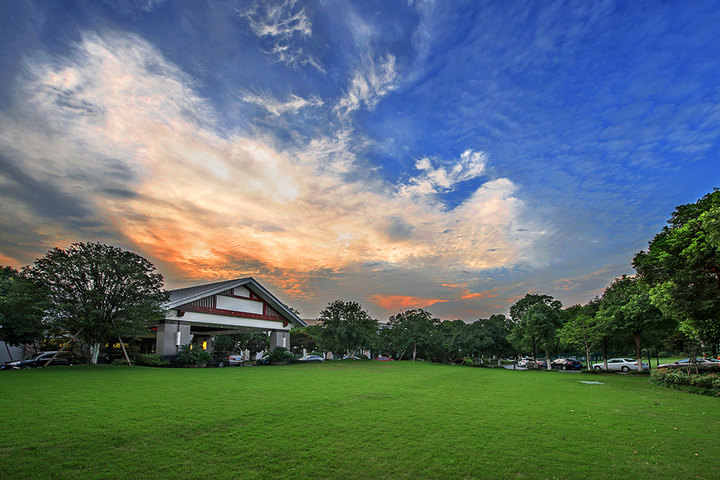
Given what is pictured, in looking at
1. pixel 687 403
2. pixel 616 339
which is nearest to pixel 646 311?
pixel 616 339

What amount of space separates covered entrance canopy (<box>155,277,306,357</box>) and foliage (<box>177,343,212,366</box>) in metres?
0.89

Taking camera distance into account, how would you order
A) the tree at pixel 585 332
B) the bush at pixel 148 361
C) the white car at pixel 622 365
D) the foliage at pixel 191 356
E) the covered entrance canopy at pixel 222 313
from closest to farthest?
the bush at pixel 148 361, the foliage at pixel 191 356, the covered entrance canopy at pixel 222 313, the tree at pixel 585 332, the white car at pixel 622 365

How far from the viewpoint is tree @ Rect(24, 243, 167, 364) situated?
20.5 m

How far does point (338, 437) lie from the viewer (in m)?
7.19

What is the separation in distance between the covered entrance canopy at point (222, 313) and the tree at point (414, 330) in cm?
1514

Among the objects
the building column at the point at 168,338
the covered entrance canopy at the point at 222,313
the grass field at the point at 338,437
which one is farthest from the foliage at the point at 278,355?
the grass field at the point at 338,437

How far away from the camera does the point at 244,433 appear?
725cm

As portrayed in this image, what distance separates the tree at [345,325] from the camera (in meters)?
39.9

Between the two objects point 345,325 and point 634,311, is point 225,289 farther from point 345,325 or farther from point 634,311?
point 634,311

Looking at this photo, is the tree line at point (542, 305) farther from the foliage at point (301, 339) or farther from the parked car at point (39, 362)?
the foliage at point (301, 339)

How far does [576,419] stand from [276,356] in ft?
97.6

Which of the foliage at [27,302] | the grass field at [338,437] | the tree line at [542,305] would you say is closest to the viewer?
the grass field at [338,437]

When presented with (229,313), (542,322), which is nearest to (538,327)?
(542,322)

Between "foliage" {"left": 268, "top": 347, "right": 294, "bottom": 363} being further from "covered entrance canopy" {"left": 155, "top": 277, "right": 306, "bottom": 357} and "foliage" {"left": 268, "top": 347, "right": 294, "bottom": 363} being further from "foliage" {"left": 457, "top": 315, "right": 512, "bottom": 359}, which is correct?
"foliage" {"left": 457, "top": 315, "right": 512, "bottom": 359}
